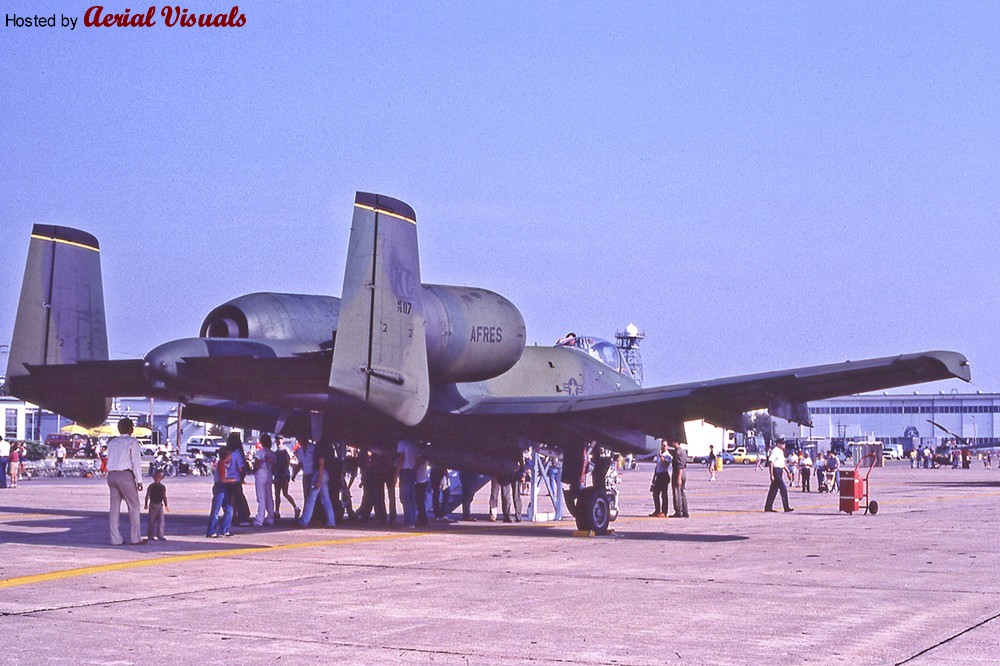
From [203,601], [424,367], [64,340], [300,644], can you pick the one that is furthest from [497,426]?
[300,644]

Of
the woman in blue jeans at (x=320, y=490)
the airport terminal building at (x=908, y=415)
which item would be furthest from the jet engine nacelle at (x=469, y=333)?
the airport terminal building at (x=908, y=415)

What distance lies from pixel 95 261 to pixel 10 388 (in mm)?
2644

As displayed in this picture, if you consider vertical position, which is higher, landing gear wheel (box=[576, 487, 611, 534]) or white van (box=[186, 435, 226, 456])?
white van (box=[186, 435, 226, 456])

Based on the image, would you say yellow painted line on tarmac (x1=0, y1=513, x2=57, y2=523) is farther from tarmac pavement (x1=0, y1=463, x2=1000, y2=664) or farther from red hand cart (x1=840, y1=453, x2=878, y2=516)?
red hand cart (x1=840, y1=453, x2=878, y2=516)

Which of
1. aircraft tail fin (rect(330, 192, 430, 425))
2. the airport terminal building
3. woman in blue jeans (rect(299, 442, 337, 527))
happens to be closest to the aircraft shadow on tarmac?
woman in blue jeans (rect(299, 442, 337, 527))

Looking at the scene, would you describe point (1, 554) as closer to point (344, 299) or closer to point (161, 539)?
point (161, 539)

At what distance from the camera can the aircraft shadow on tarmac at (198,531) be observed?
18656mm

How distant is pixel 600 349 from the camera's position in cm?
2648

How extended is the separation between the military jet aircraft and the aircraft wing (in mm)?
34

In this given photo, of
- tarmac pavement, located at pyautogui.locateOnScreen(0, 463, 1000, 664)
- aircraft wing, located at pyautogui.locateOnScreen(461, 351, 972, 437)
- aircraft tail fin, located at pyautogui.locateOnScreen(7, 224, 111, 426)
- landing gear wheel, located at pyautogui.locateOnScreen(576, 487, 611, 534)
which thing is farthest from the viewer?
landing gear wheel, located at pyautogui.locateOnScreen(576, 487, 611, 534)

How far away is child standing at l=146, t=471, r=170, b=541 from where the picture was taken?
61.6 feet

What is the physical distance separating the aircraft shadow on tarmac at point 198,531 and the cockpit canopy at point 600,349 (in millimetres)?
3603

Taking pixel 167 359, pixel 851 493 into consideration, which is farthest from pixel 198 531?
pixel 851 493

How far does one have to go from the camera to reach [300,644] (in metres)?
9.51
